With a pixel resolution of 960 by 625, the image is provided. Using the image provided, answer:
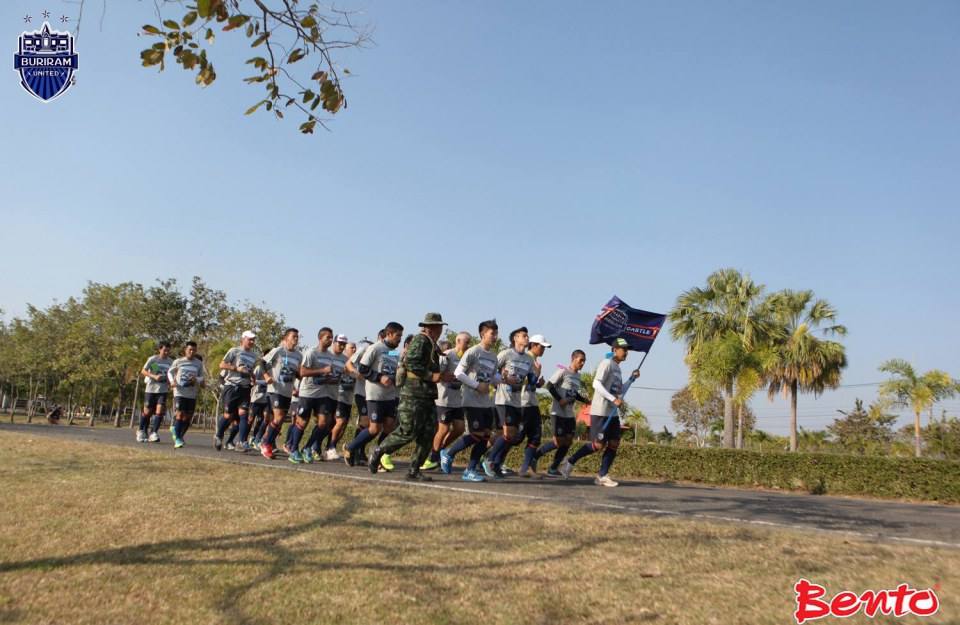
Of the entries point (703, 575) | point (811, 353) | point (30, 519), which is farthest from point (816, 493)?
point (811, 353)

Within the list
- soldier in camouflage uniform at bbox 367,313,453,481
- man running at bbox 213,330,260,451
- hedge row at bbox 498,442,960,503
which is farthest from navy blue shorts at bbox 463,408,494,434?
hedge row at bbox 498,442,960,503

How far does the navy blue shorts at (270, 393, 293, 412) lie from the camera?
12.8 m

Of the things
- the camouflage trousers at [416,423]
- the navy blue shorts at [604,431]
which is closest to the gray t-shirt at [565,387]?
the navy blue shorts at [604,431]

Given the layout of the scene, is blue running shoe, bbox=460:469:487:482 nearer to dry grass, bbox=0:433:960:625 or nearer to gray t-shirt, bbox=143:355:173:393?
dry grass, bbox=0:433:960:625

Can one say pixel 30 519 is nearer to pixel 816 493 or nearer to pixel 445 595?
pixel 445 595

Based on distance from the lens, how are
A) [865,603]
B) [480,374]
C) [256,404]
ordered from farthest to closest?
[256,404] → [480,374] → [865,603]

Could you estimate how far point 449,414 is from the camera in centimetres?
1106

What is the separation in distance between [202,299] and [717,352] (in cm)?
3905

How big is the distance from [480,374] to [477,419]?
66 centimetres

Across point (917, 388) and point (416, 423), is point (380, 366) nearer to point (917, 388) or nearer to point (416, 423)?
point (416, 423)

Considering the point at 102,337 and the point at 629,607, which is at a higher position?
the point at 102,337

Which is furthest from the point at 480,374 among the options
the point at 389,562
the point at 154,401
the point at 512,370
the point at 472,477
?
the point at 154,401

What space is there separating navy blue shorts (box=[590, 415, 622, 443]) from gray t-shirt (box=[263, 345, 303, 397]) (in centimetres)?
534

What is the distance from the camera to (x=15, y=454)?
30.7 ft
